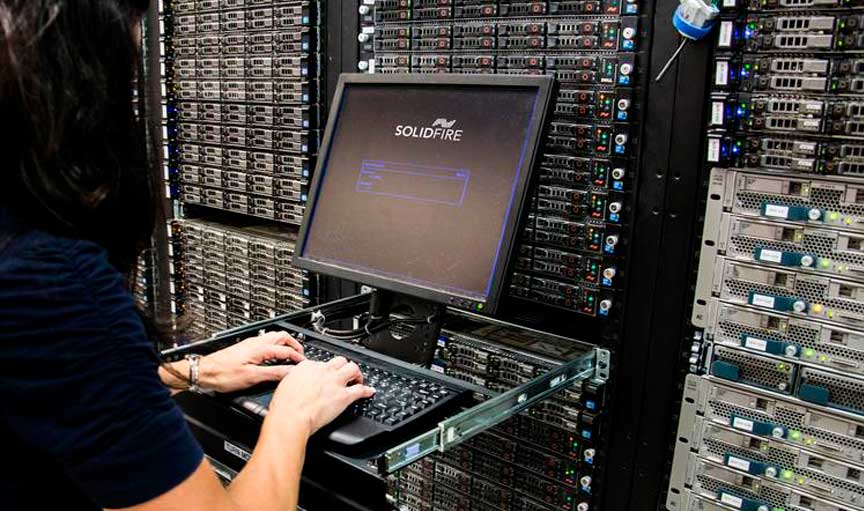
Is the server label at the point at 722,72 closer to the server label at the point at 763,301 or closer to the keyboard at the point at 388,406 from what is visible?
the server label at the point at 763,301

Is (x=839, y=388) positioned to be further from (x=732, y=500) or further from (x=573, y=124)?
(x=573, y=124)

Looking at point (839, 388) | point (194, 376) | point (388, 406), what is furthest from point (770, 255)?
point (194, 376)

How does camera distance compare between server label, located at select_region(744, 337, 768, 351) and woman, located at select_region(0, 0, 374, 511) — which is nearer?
woman, located at select_region(0, 0, 374, 511)

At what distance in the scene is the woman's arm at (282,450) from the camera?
84 cm

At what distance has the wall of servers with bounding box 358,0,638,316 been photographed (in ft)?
5.19

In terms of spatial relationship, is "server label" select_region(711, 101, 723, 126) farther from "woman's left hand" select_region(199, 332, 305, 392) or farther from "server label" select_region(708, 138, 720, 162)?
"woman's left hand" select_region(199, 332, 305, 392)

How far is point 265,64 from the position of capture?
2.40 m

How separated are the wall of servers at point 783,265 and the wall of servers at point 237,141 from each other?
1341 mm

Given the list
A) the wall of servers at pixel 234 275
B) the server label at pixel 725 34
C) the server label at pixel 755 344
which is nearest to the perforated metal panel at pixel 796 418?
the server label at pixel 755 344

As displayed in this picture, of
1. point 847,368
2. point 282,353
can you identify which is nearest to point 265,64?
point 282,353

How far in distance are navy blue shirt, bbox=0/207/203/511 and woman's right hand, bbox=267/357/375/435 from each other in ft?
0.99

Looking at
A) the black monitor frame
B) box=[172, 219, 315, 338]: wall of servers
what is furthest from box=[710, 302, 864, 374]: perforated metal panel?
box=[172, 219, 315, 338]: wall of servers

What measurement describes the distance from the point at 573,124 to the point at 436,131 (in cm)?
36

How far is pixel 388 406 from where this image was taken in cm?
123
